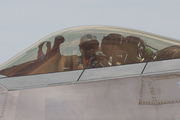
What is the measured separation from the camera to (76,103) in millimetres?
2764

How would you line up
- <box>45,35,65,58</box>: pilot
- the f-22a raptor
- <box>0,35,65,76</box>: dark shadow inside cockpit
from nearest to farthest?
1. the f-22a raptor
2. <box>0,35,65,76</box>: dark shadow inside cockpit
3. <box>45,35,65,58</box>: pilot

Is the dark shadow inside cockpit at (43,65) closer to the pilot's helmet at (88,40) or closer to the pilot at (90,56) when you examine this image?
the pilot at (90,56)

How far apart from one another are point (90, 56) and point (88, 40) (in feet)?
1.11

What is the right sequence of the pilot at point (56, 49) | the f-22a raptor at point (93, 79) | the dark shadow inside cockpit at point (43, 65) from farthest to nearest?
the pilot at point (56, 49) → the dark shadow inside cockpit at point (43, 65) → the f-22a raptor at point (93, 79)

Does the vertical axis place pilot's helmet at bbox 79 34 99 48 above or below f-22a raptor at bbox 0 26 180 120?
above

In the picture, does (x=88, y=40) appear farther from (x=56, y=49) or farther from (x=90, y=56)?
(x=56, y=49)

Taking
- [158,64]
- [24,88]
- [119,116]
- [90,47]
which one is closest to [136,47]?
[158,64]

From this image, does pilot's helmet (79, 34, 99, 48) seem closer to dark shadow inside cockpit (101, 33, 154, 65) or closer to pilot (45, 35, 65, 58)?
dark shadow inside cockpit (101, 33, 154, 65)

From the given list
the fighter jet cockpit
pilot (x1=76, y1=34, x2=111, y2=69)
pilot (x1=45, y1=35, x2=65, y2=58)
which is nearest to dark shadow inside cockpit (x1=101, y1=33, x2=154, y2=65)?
the fighter jet cockpit

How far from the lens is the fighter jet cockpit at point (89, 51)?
314cm

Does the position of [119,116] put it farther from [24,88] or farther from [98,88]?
[24,88]

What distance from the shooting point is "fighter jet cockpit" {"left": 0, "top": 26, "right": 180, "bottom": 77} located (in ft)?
10.3

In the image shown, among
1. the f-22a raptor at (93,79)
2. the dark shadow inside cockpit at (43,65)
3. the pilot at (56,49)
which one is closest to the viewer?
the f-22a raptor at (93,79)

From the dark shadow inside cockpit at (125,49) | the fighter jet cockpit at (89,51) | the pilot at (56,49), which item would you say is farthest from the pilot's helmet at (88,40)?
Result: the pilot at (56,49)
